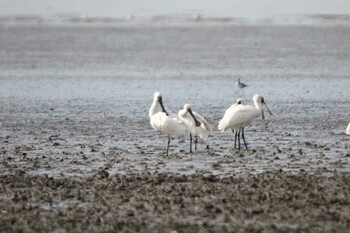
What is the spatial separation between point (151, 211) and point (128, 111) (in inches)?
422

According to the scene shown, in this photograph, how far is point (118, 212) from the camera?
1070cm

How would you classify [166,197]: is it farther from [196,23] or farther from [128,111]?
[196,23]

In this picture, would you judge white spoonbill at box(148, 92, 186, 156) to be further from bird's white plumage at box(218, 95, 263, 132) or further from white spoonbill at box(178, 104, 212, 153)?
bird's white plumage at box(218, 95, 263, 132)

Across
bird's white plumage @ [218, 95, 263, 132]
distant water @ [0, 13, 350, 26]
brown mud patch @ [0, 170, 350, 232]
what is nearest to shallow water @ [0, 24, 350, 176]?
bird's white plumage @ [218, 95, 263, 132]

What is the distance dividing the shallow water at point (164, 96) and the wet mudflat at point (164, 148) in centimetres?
4

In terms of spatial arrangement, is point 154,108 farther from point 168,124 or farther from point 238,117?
point 238,117

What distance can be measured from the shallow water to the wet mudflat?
44 millimetres

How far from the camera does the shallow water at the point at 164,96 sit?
47.6 feet

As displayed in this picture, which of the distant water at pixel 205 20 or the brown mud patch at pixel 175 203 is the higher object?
the distant water at pixel 205 20

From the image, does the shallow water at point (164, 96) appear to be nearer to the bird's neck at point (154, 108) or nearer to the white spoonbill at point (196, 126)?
the white spoonbill at point (196, 126)

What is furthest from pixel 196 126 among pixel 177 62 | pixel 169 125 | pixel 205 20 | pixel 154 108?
pixel 205 20

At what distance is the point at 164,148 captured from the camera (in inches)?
628

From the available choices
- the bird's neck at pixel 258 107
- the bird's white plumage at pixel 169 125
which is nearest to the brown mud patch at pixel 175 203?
the bird's white plumage at pixel 169 125

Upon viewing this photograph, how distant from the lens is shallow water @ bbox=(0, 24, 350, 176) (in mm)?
14516
